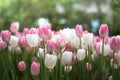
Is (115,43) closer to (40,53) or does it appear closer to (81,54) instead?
(81,54)

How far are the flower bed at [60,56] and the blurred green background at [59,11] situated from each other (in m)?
4.09

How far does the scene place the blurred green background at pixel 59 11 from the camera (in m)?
6.73

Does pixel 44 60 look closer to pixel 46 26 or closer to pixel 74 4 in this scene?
pixel 46 26

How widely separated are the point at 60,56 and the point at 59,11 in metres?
6.75

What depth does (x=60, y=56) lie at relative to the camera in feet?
5.95

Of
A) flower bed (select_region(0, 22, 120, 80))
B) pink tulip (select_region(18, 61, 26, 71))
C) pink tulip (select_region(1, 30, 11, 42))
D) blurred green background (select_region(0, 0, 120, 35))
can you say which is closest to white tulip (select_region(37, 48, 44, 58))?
flower bed (select_region(0, 22, 120, 80))

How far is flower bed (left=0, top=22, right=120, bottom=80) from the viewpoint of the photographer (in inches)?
68.9

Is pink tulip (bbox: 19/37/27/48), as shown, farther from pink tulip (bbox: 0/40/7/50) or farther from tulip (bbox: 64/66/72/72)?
tulip (bbox: 64/66/72/72)

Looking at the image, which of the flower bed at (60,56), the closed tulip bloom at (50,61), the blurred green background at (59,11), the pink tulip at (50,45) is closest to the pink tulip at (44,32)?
the flower bed at (60,56)

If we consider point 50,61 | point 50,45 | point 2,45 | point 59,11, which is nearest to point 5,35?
point 2,45

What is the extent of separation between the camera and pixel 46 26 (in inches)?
77.7

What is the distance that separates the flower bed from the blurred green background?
4089 millimetres

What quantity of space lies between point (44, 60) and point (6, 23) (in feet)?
13.6

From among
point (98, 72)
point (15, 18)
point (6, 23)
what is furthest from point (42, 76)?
point (15, 18)
